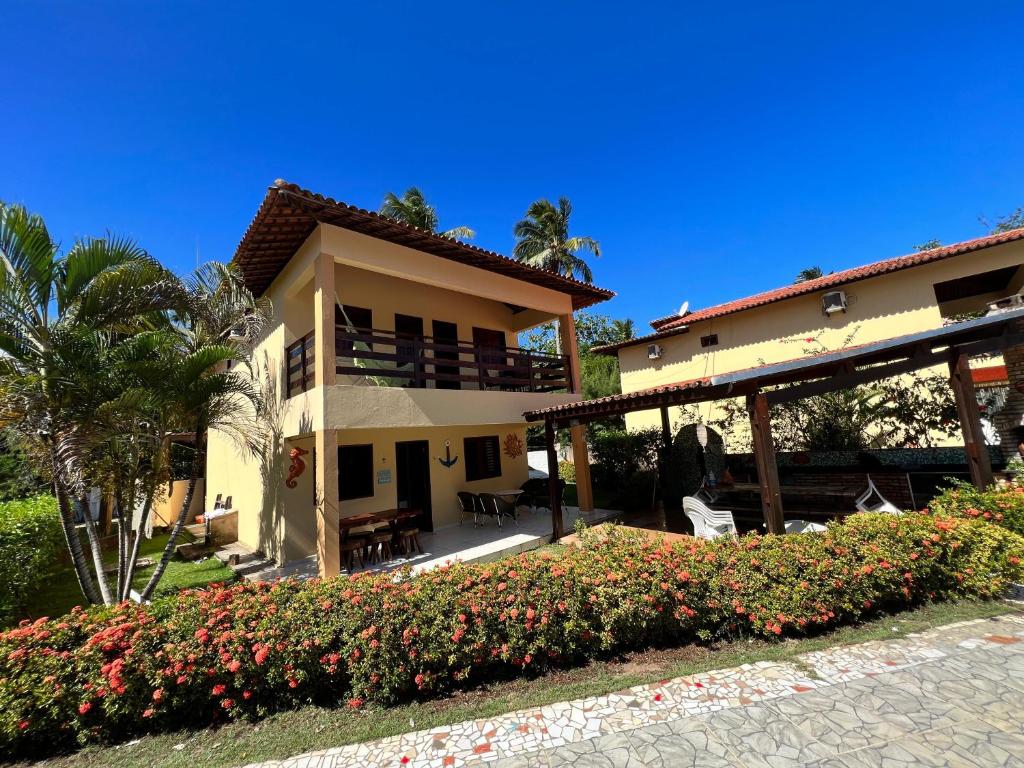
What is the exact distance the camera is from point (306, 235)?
869 centimetres

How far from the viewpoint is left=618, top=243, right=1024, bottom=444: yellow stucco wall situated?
1284 centimetres

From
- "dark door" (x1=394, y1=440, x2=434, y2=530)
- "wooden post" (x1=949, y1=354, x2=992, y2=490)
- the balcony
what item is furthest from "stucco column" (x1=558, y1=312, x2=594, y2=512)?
"wooden post" (x1=949, y1=354, x2=992, y2=490)

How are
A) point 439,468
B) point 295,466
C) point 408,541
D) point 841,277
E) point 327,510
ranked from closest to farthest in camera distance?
point 327,510 → point 295,466 → point 408,541 → point 439,468 → point 841,277

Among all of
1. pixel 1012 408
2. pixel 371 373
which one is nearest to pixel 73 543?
pixel 371 373

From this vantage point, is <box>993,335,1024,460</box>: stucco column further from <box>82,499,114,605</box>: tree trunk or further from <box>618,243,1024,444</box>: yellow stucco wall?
<box>82,499,114,605</box>: tree trunk

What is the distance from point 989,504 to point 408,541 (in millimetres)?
10196

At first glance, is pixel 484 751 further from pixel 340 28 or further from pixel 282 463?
pixel 340 28

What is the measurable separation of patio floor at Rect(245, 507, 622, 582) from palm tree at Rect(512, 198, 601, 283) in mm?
18570

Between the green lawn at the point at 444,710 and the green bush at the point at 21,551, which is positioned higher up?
the green bush at the point at 21,551

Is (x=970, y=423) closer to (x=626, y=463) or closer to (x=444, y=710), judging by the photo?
(x=444, y=710)

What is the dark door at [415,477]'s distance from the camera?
11883 mm

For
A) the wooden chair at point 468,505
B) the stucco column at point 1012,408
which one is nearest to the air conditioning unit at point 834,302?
the stucco column at point 1012,408

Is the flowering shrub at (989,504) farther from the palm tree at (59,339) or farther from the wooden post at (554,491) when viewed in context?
the palm tree at (59,339)

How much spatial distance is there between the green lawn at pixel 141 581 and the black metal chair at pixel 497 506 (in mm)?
5793
